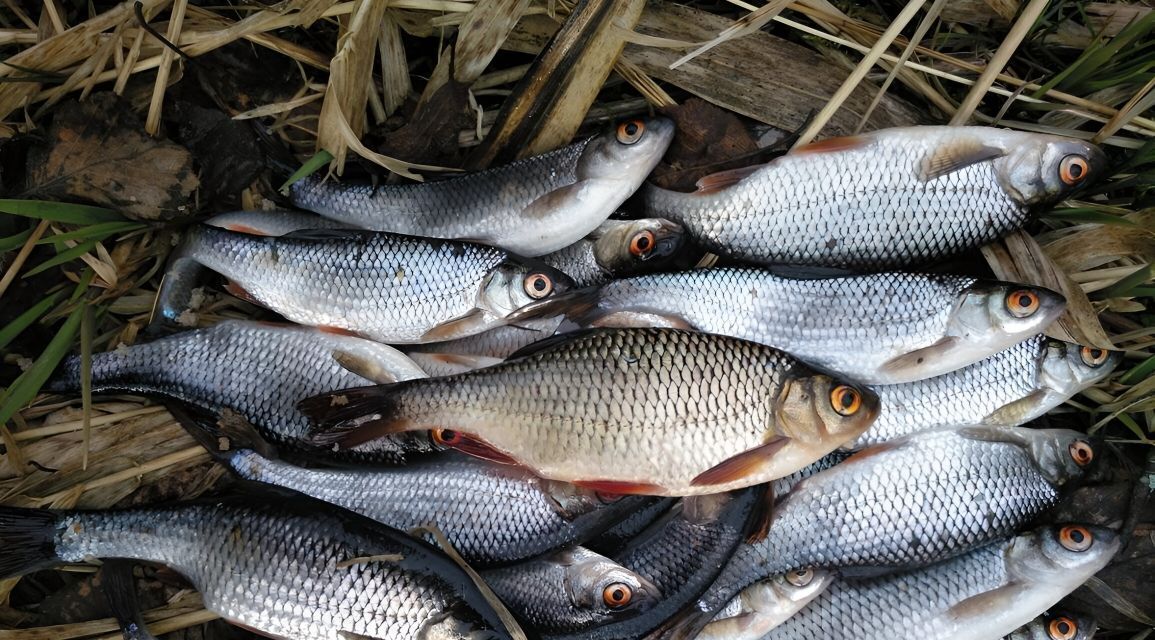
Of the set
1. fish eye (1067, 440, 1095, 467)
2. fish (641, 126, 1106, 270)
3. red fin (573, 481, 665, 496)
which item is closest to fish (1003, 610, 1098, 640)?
fish eye (1067, 440, 1095, 467)

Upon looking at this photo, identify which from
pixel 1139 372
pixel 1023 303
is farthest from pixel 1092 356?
pixel 1023 303

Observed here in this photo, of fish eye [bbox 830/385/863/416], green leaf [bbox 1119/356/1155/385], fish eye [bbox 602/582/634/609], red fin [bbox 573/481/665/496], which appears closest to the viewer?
fish eye [bbox 830/385/863/416]

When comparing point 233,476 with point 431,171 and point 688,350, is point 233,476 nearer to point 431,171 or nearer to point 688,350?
point 431,171

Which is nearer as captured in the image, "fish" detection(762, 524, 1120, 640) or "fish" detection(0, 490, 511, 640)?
"fish" detection(0, 490, 511, 640)

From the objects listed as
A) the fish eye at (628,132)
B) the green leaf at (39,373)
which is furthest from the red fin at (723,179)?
the green leaf at (39,373)

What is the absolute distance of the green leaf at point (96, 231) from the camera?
111 inches

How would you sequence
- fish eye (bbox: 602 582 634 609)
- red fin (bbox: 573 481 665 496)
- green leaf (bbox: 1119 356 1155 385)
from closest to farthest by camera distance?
red fin (bbox: 573 481 665 496) → fish eye (bbox: 602 582 634 609) → green leaf (bbox: 1119 356 1155 385)

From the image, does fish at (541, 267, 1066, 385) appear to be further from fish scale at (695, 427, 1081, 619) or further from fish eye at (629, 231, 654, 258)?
fish scale at (695, 427, 1081, 619)

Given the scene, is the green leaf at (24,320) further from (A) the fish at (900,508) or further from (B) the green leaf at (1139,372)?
(B) the green leaf at (1139,372)

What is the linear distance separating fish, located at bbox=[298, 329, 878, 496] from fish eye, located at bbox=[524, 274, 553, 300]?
0.84ft

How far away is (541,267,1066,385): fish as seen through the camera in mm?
2857

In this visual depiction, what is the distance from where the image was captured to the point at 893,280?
9.55ft

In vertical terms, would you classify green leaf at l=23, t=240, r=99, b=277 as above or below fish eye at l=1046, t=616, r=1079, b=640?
above

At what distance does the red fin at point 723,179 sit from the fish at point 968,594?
1602mm
